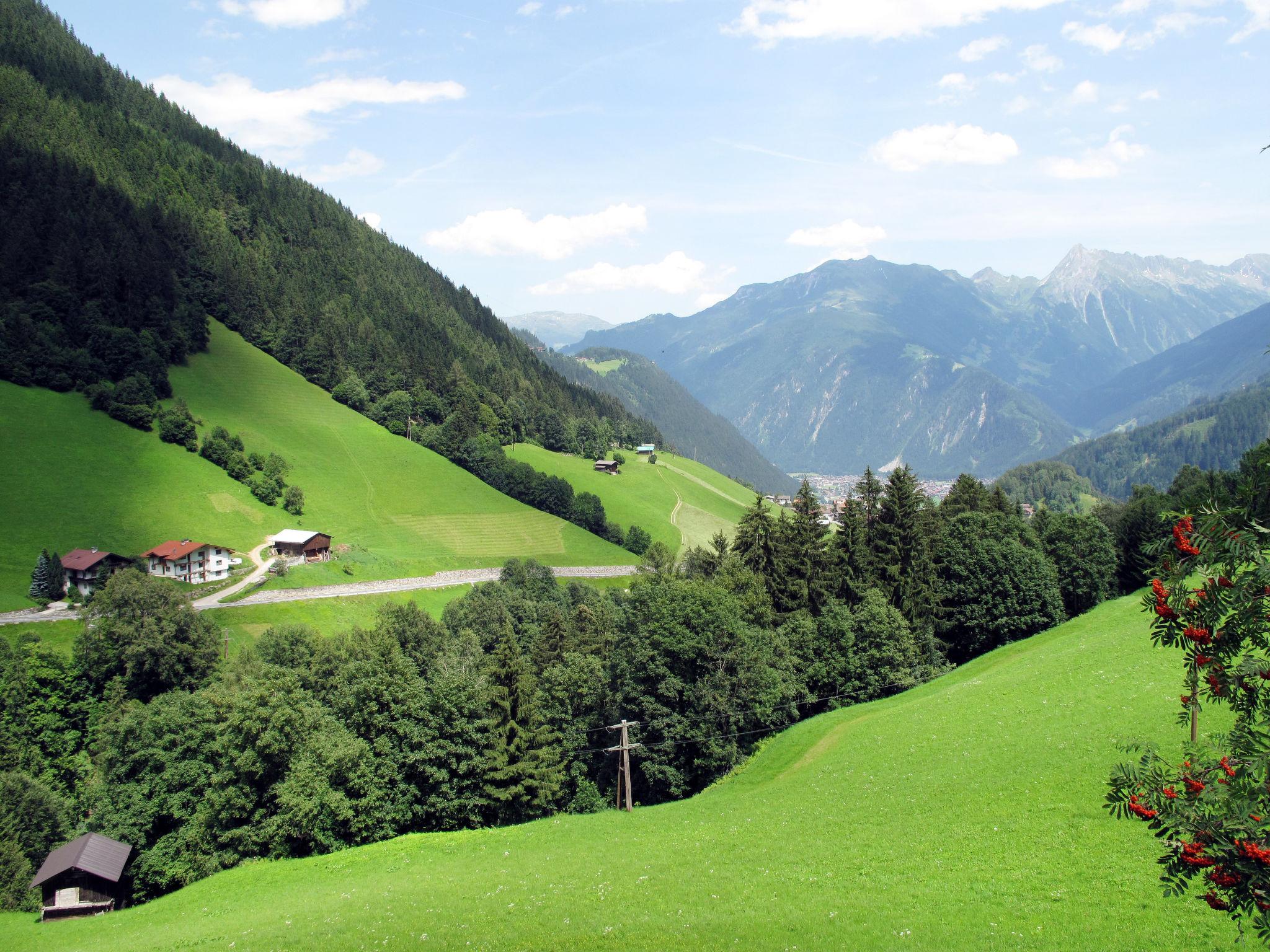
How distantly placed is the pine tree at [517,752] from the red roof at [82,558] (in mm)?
68006

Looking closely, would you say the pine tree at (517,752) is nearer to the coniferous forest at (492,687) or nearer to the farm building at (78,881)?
the coniferous forest at (492,687)

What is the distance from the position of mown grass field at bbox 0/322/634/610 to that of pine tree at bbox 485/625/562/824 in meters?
66.2

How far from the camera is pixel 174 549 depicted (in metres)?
100

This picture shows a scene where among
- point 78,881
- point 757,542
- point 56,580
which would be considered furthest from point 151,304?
point 78,881

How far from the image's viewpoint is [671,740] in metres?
49.2

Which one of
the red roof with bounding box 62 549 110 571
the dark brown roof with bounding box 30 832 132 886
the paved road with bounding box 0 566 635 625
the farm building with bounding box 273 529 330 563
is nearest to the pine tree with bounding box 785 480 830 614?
the dark brown roof with bounding box 30 832 132 886

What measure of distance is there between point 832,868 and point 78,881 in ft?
126

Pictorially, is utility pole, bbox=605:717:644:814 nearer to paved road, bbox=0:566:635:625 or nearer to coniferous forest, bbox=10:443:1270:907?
coniferous forest, bbox=10:443:1270:907

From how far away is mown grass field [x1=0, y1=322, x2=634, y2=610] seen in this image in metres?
102

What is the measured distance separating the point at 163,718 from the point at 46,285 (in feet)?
393

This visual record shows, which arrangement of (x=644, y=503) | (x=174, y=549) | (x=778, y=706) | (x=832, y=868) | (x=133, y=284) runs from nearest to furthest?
(x=832, y=868) → (x=778, y=706) → (x=174, y=549) → (x=133, y=284) → (x=644, y=503)

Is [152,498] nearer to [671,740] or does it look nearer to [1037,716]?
[671,740]

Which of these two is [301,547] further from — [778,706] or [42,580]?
[778,706]

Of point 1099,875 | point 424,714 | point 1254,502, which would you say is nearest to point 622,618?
point 424,714
